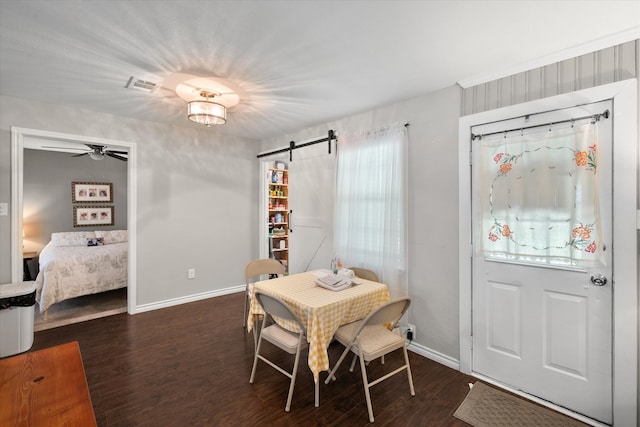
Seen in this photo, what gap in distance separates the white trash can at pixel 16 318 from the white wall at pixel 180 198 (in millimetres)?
450

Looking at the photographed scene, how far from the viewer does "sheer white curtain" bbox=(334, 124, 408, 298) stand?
2936 mm

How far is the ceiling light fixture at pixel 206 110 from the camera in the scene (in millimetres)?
2736

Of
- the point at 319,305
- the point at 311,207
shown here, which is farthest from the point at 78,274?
the point at 319,305

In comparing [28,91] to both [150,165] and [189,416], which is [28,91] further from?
[189,416]

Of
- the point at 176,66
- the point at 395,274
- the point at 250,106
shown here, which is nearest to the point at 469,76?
the point at 395,274

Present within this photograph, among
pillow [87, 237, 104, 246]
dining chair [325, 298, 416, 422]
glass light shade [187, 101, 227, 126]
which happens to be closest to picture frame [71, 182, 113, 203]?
pillow [87, 237, 104, 246]

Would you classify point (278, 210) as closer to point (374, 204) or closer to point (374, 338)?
point (374, 204)

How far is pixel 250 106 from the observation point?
323 centimetres

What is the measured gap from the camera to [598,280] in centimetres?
195

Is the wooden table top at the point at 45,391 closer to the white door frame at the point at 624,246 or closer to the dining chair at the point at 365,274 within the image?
the dining chair at the point at 365,274

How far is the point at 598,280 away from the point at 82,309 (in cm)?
546

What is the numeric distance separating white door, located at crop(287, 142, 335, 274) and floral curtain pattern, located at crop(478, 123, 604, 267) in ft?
5.94

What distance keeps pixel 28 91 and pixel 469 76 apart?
405 cm

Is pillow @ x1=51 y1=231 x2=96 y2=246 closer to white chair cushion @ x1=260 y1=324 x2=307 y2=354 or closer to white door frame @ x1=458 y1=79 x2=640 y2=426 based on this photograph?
white chair cushion @ x1=260 y1=324 x2=307 y2=354
